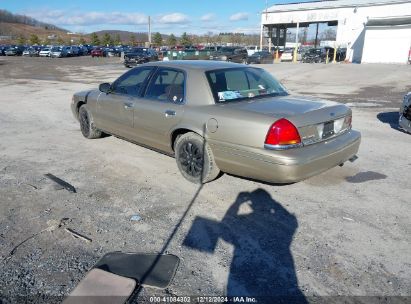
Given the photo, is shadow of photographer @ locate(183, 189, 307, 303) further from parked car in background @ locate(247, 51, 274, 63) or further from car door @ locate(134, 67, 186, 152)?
parked car in background @ locate(247, 51, 274, 63)

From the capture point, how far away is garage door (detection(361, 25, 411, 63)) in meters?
31.7

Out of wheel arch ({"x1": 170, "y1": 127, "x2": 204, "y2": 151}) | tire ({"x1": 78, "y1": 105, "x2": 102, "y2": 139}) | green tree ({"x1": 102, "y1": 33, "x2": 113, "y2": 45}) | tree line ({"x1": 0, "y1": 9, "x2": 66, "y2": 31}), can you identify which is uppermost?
tree line ({"x1": 0, "y1": 9, "x2": 66, "y2": 31})

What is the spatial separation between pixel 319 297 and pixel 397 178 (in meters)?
2.94

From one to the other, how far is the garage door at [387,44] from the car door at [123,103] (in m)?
32.6

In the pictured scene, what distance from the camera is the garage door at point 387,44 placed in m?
31.7

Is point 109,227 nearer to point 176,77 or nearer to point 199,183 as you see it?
point 199,183

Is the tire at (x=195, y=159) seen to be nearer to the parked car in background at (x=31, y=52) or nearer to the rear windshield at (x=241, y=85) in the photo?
the rear windshield at (x=241, y=85)

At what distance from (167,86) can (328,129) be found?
7.29 feet

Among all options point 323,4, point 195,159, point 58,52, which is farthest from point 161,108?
point 58,52

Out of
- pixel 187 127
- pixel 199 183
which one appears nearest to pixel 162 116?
pixel 187 127

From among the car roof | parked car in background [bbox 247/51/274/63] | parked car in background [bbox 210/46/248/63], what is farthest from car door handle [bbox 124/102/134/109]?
parked car in background [bbox 247/51/274/63]

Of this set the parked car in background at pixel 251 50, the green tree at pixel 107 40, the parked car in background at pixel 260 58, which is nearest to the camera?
the parked car in background at pixel 260 58

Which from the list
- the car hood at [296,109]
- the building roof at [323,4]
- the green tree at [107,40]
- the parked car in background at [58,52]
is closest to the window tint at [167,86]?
the car hood at [296,109]

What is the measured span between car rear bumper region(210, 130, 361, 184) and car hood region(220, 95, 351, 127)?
0.30m
